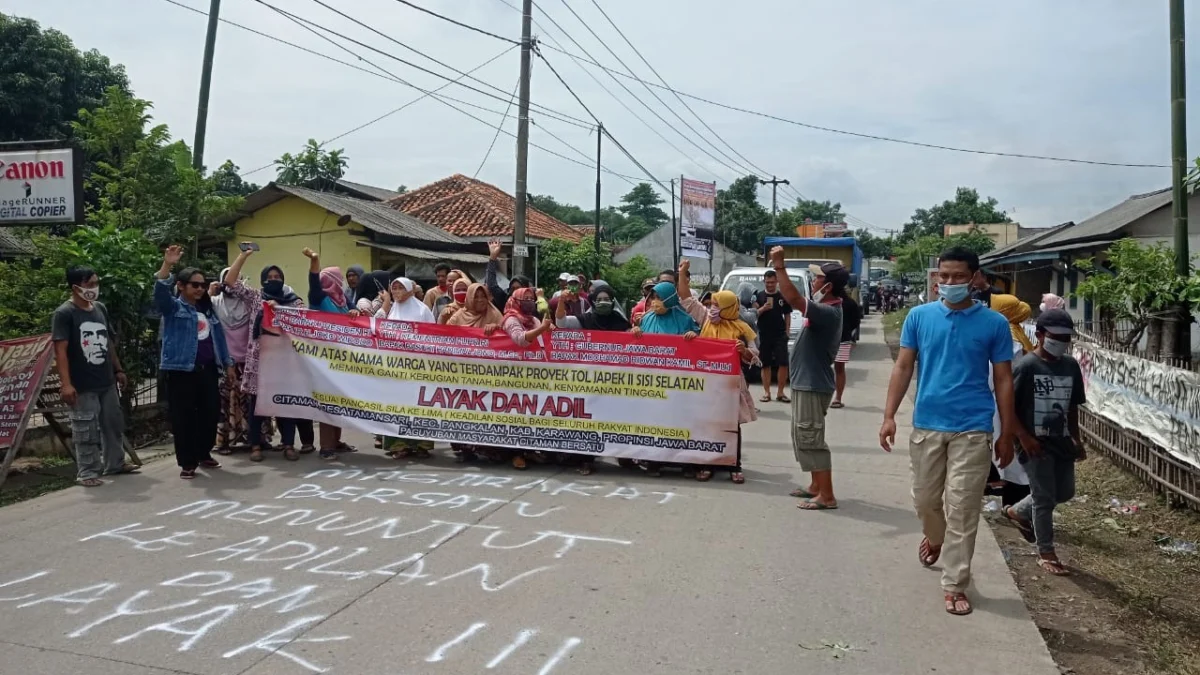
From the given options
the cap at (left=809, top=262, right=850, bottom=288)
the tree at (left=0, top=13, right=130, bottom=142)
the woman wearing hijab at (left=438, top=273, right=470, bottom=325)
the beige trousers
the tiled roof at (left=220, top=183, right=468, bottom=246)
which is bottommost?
the beige trousers

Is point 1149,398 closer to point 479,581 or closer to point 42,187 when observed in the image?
point 479,581

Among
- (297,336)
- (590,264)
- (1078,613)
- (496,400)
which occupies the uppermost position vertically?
(590,264)

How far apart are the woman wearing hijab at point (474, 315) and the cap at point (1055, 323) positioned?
4.24 metres

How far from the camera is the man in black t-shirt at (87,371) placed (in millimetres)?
6652

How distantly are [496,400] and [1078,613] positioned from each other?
180 inches

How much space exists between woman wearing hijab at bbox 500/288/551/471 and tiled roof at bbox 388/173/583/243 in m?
16.5

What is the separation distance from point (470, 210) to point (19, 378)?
2064 cm

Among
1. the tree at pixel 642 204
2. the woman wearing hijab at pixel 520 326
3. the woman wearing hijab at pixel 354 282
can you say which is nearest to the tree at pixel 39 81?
the woman wearing hijab at pixel 354 282

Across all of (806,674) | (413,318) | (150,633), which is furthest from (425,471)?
(806,674)

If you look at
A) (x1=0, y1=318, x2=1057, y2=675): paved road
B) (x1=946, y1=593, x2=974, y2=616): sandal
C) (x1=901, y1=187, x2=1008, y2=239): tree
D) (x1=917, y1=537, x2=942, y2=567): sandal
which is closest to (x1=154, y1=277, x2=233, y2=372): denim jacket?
(x1=0, y1=318, x2=1057, y2=675): paved road

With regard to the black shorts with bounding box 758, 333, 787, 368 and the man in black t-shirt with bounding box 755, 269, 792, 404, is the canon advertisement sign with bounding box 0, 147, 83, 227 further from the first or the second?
the black shorts with bounding box 758, 333, 787, 368

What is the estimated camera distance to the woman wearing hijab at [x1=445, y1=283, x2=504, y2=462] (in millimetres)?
7773

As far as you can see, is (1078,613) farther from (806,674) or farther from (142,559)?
(142,559)

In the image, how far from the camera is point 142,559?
514 centimetres
